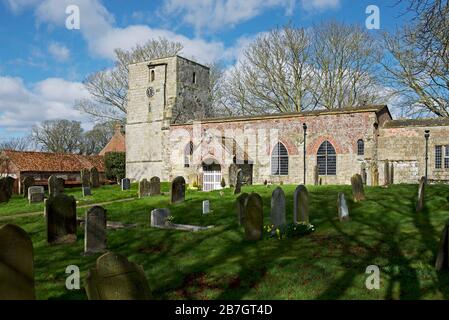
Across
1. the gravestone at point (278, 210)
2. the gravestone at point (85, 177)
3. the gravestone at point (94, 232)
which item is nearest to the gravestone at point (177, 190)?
the gravestone at point (94, 232)

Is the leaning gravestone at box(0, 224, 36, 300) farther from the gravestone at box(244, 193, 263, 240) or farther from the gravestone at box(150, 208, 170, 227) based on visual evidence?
the gravestone at box(150, 208, 170, 227)

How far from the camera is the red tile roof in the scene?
34.7 metres

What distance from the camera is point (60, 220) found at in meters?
11.1

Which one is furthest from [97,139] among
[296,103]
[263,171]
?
[263,171]

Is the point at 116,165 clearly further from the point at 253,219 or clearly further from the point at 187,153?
the point at 253,219

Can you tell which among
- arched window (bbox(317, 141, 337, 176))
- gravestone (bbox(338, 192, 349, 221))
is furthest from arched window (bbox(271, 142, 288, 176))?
gravestone (bbox(338, 192, 349, 221))

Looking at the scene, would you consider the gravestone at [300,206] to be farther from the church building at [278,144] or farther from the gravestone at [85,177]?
the gravestone at [85,177]

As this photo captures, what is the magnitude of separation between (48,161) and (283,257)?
34.1m

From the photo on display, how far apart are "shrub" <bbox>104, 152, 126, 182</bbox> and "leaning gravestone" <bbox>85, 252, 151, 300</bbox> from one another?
36.2 meters

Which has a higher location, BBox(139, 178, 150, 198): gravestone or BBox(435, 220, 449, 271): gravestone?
BBox(139, 178, 150, 198): gravestone

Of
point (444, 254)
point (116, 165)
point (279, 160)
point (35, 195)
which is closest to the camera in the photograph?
point (444, 254)

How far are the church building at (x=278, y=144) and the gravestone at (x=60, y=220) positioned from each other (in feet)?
45.9

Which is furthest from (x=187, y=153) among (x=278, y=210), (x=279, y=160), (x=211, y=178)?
(x=278, y=210)

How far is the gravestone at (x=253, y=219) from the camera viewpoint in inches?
400
